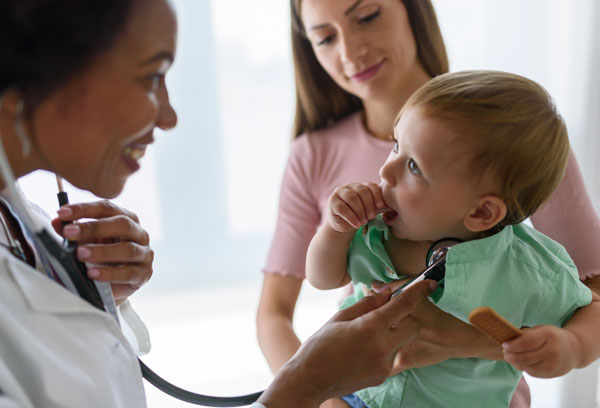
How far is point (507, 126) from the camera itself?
0.92m

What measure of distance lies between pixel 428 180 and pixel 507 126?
16cm

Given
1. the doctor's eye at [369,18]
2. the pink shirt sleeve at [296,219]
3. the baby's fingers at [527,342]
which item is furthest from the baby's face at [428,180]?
the pink shirt sleeve at [296,219]

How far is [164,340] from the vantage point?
2332mm

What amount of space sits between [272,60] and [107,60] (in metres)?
1.45

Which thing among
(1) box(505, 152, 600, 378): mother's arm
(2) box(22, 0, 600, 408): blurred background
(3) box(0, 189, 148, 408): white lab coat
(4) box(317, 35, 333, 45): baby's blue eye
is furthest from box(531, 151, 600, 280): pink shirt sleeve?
(3) box(0, 189, 148, 408): white lab coat

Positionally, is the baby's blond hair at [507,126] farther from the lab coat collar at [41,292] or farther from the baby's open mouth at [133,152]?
the lab coat collar at [41,292]

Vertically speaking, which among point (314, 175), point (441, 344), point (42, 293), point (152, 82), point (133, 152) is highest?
point (152, 82)

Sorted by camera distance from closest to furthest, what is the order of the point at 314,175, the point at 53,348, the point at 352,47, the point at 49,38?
the point at 49,38
the point at 53,348
the point at 352,47
the point at 314,175

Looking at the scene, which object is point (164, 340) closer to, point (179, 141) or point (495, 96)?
point (179, 141)

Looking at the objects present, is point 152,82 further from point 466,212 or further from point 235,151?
point 235,151

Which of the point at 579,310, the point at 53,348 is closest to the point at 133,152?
the point at 53,348

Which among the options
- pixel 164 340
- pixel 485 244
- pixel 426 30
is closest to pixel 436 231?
pixel 485 244

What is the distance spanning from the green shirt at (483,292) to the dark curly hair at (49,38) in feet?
1.98

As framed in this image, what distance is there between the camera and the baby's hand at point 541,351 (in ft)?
2.81
